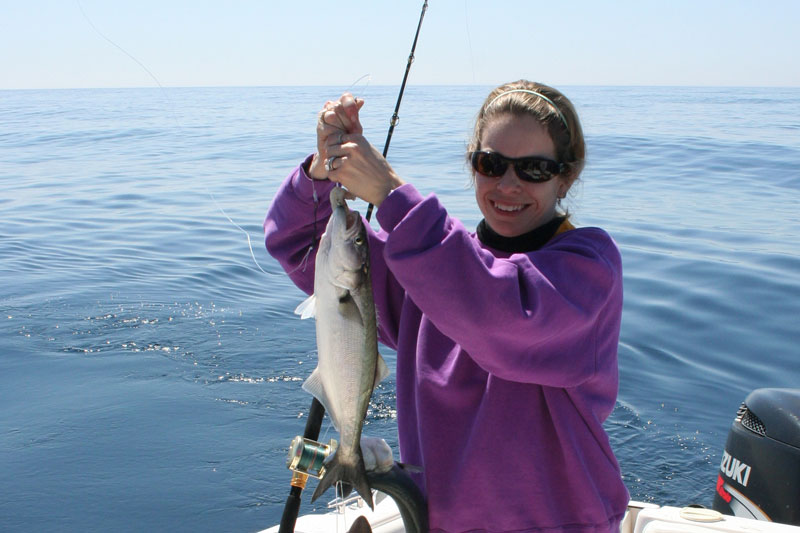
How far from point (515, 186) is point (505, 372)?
62 cm

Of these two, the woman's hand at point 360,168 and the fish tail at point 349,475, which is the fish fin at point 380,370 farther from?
the woman's hand at point 360,168

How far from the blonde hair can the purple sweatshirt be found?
30cm

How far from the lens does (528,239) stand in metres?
2.49

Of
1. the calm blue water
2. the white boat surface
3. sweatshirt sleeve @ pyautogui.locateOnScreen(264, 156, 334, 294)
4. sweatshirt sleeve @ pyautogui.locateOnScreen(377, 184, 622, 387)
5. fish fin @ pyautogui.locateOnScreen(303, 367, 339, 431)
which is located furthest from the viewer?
the calm blue water

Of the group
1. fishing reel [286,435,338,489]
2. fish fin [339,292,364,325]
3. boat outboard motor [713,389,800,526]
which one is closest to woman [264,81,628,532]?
fish fin [339,292,364,325]

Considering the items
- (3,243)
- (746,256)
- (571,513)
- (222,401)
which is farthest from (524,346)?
(3,243)

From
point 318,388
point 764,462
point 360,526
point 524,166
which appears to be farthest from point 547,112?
point 764,462

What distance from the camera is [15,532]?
185 inches

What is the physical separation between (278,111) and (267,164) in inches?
710

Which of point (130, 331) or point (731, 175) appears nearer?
point (130, 331)

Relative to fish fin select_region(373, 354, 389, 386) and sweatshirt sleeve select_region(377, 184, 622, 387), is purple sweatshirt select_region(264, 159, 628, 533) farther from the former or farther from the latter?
fish fin select_region(373, 354, 389, 386)

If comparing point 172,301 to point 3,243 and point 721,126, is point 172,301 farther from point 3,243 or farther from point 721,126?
point 721,126

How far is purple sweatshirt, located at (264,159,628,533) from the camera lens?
2.05m

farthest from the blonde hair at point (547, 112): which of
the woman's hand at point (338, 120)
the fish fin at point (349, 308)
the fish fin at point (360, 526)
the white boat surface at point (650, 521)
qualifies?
the white boat surface at point (650, 521)
